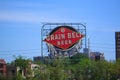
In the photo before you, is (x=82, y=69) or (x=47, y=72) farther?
(x=82, y=69)

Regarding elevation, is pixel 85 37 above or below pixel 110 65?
above

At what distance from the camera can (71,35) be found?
266 feet

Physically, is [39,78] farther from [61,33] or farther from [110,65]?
[110,65]

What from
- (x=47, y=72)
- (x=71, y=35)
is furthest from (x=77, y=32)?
(x=47, y=72)

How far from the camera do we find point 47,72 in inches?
3177

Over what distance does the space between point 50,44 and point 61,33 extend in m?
2.68

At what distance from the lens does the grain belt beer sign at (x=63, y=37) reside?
80.2 m

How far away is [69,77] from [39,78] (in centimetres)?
1470

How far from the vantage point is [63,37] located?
80.6 meters

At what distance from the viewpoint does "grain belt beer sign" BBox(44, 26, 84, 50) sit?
3159 inches

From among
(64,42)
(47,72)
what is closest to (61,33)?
(64,42)

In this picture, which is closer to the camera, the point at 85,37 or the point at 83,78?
the point at 85,37

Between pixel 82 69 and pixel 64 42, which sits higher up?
pixel 64 42

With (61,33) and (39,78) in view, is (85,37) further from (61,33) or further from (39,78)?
(39,78)
